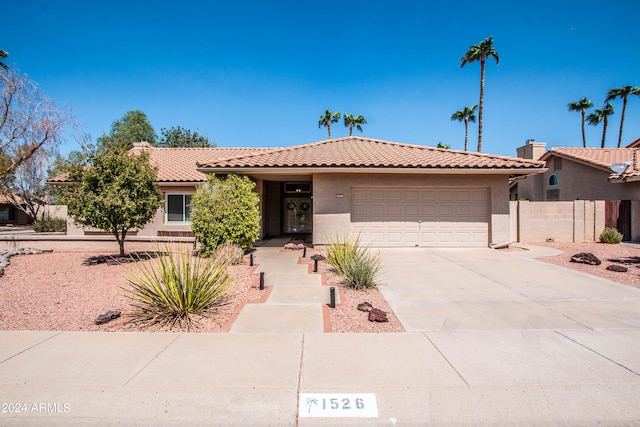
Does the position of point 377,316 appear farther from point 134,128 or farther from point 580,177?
point 134,128

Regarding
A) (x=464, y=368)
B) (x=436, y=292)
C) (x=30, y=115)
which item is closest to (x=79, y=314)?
(x=464, y=368)

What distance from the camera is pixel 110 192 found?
10.0 m

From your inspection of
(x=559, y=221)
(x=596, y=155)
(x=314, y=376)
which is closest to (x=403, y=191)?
(x=559, y=221)

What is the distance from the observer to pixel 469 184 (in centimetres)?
1380

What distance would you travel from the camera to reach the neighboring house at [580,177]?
18.8 metres

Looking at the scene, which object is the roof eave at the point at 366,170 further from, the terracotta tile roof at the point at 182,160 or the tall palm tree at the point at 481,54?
the tall palm tree at the point at 481,54

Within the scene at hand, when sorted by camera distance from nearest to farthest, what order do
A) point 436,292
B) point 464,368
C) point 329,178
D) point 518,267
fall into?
1. point 464,368
2. point 436,292
3. point 518,267
4. point 329,178

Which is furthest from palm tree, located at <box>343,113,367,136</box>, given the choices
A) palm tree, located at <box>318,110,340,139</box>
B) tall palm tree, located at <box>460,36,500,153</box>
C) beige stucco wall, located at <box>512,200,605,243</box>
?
beige stucco wall, located at <box>512,200,605,243</box>

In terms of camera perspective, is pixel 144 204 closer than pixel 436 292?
No

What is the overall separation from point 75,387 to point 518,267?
416 inches

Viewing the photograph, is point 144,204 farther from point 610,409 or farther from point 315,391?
point 610,409

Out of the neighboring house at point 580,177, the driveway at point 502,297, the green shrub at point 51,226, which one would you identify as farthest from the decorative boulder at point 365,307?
the green shrub at point 51,226

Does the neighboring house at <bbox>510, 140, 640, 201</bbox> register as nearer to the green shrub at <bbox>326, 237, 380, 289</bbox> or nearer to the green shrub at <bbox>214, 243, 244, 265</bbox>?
the green shrub at <bbox>326, 237, 380, 289</bbox>

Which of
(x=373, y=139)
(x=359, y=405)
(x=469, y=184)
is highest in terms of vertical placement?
(x=373, y=139)
